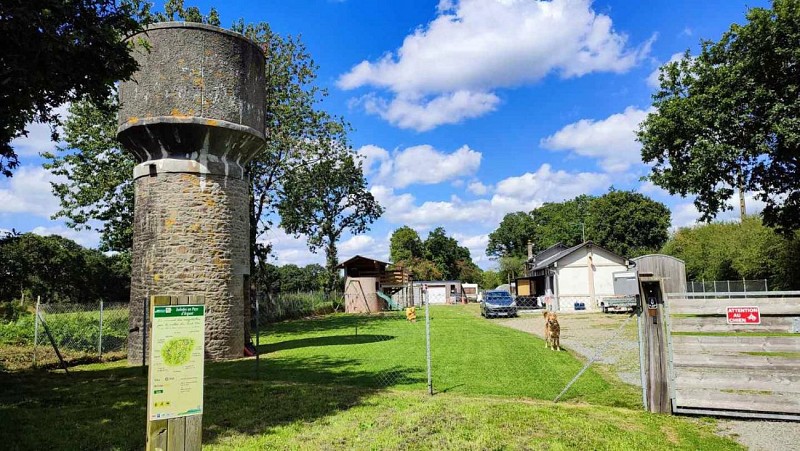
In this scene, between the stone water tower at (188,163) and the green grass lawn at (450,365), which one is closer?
the green grass lawn at (450,365)

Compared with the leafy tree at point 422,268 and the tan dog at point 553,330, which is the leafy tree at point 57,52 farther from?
the leafy tree at point 422,268

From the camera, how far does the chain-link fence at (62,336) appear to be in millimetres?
13940

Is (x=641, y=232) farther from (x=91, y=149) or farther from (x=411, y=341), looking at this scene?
(x=91, y=149)

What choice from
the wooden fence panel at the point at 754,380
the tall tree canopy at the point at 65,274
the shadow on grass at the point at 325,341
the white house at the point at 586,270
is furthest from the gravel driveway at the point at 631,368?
the tall tree canopy at the point at 65,274

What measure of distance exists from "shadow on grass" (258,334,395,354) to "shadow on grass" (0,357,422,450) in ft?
13.5

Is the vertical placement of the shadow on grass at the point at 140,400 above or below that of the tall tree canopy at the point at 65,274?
below

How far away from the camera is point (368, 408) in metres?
8.09

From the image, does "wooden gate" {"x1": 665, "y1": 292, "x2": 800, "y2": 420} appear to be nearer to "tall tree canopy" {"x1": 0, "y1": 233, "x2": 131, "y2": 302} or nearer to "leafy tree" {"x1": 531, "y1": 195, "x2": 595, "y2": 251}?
"tall tree canopy" {"x1": 0, "y1": 233, "x2": 131, "y2": 302}

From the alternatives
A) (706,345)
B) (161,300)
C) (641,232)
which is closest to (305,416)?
(161,300)

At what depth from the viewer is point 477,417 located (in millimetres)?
7316

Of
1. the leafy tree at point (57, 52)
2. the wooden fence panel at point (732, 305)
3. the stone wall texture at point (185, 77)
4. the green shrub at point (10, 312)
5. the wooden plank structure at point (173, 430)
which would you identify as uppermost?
the stone wall texture at point (185, 77)

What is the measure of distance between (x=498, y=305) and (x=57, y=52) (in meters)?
27.6

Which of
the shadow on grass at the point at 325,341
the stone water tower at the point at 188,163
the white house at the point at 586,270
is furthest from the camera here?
the white house at the point at 586,270

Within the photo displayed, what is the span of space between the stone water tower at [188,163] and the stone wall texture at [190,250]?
0.09 ft
